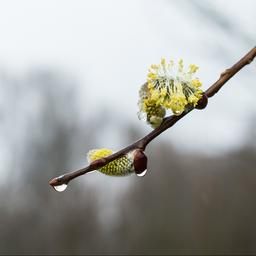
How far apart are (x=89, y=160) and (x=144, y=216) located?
28.2 ft

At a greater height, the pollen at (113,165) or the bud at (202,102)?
the pollen at (113,165)

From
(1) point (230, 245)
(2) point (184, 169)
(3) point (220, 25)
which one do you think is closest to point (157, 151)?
(2) point (184, 169)

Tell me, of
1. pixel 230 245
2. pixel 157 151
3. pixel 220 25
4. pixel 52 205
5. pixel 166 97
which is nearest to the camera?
pixel 166 97

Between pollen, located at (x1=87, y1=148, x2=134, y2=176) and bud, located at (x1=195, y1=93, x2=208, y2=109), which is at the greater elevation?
pollen, located at (x1=87, y1=148, x2=134, y2=176)

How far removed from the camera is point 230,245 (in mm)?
8734

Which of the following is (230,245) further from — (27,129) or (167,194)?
(27,129)

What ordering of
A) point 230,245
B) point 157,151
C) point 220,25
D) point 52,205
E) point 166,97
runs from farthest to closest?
point 157,151, point 52,205, point 230,245, point 220,25, point 166,97

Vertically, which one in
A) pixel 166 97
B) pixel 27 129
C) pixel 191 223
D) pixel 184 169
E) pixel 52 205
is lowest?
pixel 166 97

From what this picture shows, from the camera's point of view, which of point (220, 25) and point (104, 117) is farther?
point (104, 117)

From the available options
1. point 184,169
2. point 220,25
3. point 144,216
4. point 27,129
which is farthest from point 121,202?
point 220,25

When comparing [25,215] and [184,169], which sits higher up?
[25,215]

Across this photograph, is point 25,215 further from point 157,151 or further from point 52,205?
point 157,151

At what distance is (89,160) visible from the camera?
0.62 m

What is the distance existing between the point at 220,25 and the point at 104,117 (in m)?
8.65
